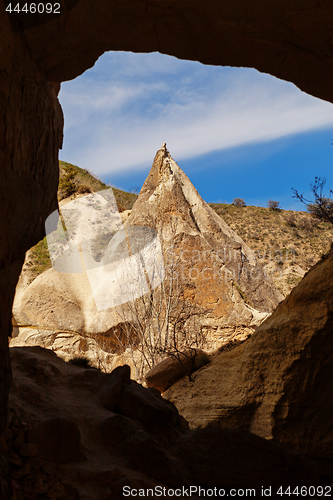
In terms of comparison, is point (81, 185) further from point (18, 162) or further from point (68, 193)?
point (18, 162)

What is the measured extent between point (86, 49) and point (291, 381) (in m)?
5.42

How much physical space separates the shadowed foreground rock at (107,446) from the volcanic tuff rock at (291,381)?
1.95 meters

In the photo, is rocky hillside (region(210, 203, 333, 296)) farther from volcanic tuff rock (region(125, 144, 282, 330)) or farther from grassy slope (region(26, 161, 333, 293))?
volcanic tuff rock (region(125, 144, 282, 330))

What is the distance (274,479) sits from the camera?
331 centimetres

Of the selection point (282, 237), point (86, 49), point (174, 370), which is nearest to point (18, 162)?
point (86, 49)

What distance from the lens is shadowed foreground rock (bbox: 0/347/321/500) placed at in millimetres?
2766

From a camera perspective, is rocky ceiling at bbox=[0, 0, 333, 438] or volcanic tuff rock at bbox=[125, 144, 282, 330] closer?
rocky ceiling at bbox=[0, 0, 333, 438]

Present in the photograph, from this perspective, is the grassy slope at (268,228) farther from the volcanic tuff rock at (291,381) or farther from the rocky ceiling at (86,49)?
the rocky ceiling at (86,49)

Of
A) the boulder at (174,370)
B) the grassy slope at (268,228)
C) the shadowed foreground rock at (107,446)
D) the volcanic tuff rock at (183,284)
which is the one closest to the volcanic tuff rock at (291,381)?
the boulder at (174,370)

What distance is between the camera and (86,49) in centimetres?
339

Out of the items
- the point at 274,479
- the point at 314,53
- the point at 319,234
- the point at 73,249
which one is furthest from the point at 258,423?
the point at 319,234

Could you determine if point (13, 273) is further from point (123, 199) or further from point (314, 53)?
point (123, 199)

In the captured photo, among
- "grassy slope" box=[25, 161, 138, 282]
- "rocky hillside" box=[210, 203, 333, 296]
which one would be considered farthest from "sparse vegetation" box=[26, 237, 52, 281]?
"rocky hillside" box=[210, 203, 333, 296]

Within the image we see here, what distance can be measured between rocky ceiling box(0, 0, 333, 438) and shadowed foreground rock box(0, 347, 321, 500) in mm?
459
